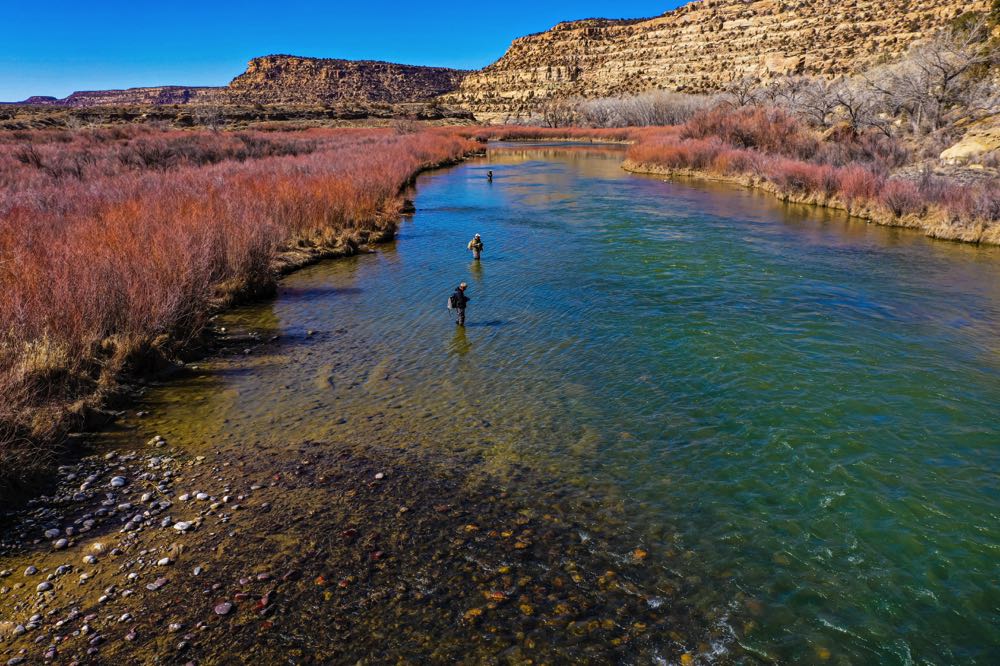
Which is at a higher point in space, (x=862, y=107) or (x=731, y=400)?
(x=862, y=107)

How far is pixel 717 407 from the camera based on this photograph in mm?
8492

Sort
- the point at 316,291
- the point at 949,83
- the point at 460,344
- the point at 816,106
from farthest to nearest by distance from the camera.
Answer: the point at 816,106 → the point at 949,83 → the point at 316,291 → the point at 460,344

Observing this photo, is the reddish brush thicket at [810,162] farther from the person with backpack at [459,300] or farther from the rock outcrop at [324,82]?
the rock outcrop at [324,82]

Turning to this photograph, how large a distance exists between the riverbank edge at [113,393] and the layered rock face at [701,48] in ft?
216

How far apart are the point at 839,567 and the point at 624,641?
248 cm

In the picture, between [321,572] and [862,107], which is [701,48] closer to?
[862,107]

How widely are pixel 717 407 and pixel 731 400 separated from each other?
38 centimetres

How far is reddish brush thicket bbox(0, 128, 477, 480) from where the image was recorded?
809 centimetres

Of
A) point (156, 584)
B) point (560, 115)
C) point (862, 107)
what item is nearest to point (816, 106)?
point (862, 107)

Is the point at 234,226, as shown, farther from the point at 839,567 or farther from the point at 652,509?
the point at 839,567

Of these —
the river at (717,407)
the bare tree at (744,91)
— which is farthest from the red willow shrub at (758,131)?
the river at (717,407)

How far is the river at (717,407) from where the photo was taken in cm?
521

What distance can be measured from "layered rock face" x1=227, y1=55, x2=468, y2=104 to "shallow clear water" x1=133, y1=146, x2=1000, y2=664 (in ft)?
541

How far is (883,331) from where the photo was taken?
1148 cm
